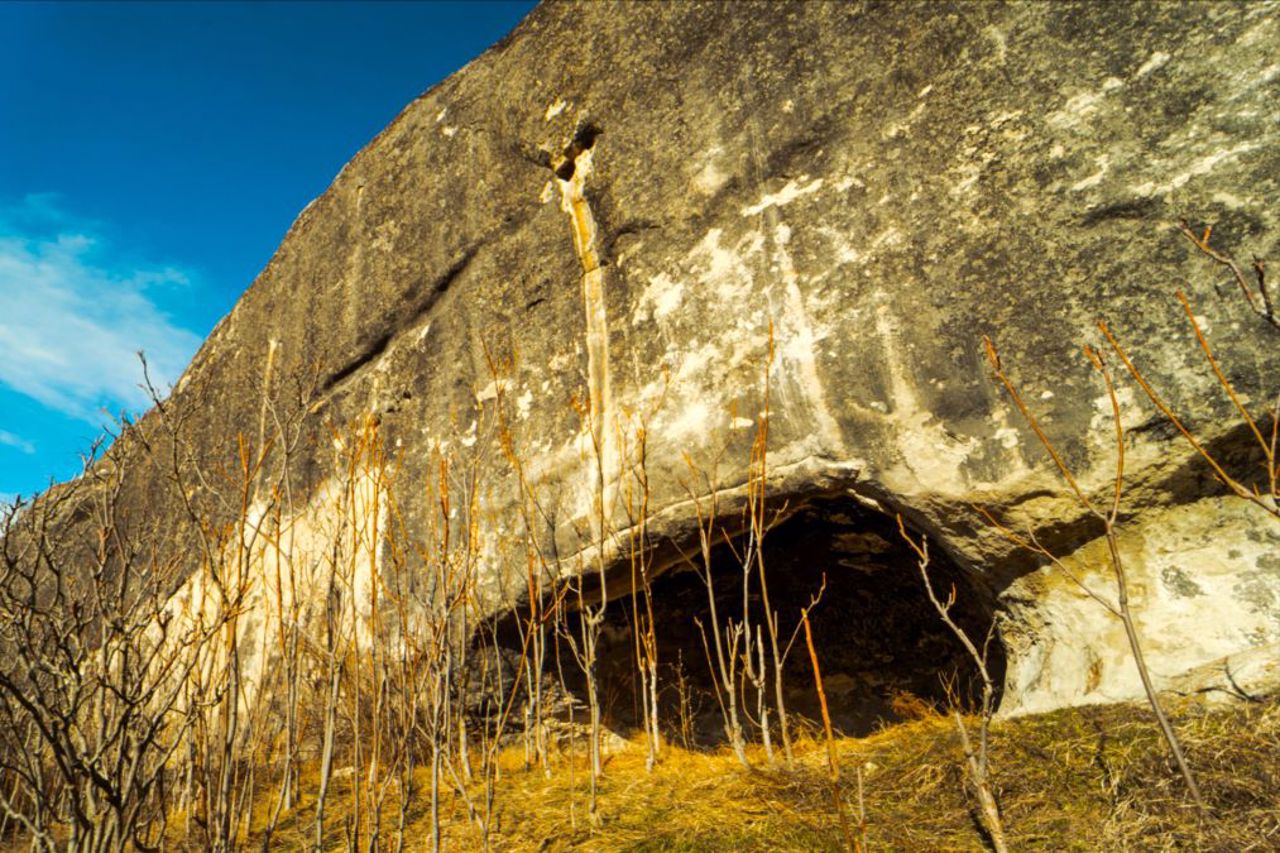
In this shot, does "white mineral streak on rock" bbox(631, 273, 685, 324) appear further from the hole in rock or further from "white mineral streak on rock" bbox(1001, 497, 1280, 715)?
"white mineral streak on rock" bbox(1001, 497, 1280, 715)

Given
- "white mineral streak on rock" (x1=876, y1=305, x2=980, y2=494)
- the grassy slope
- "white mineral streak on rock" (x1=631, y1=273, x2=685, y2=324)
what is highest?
"white mineral streak on rock" (x1=631, y1=273, x2=685, y2=324)

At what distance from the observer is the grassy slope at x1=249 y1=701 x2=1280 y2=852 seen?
2018 millimetres

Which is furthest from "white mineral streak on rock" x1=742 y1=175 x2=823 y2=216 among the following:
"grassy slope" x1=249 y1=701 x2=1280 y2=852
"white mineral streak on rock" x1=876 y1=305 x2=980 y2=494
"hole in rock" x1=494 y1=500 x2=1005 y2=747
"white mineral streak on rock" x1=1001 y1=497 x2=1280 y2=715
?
"grassy slope" x1=249 y1=701 x2=1280 y2=852

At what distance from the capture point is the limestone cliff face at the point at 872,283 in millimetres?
2584

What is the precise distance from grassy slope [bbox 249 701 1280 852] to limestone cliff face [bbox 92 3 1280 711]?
0.89 feet

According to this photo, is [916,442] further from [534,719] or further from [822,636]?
[534,719]

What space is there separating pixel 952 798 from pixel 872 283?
181 centimetres

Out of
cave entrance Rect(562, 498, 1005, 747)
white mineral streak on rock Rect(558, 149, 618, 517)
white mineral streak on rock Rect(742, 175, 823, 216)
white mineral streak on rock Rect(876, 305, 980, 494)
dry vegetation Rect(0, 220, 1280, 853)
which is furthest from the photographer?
cave entrance Rect(562, 498, 1005, 747)

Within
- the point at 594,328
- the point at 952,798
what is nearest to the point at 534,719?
the point at 594,328

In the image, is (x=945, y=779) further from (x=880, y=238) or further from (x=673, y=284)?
(x=673, y=284)

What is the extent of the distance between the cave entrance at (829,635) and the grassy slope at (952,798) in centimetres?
71

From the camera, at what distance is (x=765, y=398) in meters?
3.25

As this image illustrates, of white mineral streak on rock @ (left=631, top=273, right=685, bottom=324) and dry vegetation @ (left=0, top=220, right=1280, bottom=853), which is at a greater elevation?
white mineral streak on rock @ (left=631, top=273, right=685, bottom=324)

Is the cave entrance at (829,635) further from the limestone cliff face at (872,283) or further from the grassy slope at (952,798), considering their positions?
the grassy slope at (952,798)
